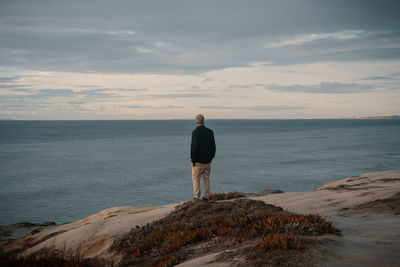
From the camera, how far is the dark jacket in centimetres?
1062

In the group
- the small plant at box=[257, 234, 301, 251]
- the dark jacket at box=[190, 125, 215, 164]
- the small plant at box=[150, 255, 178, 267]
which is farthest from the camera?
the dark jacket at box=[190, 125, 215, 164]

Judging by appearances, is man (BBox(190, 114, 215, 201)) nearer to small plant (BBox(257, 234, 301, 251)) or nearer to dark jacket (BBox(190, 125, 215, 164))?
dark jacket (BBox(190, 125, 215, 164))

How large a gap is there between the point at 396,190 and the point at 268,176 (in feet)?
78.9

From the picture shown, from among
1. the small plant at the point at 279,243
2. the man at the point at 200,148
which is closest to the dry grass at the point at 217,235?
the small plant at the point at 279,243

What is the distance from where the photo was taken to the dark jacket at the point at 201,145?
10625mm

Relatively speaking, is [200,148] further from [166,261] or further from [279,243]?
[279,243]

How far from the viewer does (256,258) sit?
4.75 metres

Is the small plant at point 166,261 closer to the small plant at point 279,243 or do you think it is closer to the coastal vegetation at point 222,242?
the coastal vegetation at point 222,242

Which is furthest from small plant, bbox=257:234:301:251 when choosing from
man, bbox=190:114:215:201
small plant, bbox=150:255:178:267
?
man, bbox=190:114:215:201

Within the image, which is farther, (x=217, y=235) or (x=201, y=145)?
(x=201, y=145)

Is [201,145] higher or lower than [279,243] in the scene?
higher

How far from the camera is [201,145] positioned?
10703mm

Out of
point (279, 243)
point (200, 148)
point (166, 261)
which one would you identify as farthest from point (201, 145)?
point (279, 243)

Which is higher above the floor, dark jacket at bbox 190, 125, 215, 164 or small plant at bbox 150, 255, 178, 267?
dark jacket at bbox 190, 125, 215, 164
